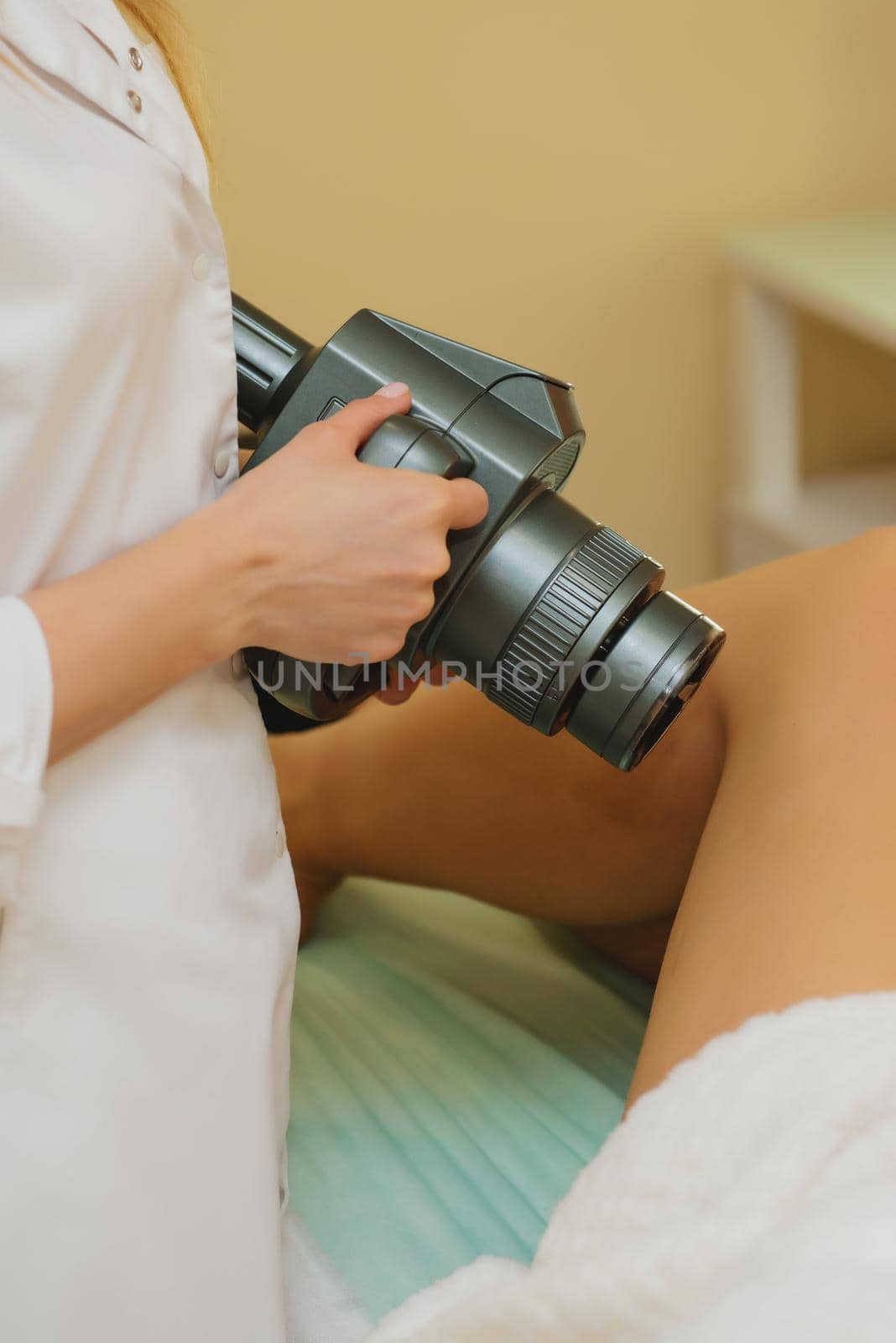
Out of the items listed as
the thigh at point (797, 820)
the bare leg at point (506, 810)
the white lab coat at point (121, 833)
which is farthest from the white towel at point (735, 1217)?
the bare leg at point (506, 810)

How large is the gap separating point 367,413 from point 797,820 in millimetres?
237

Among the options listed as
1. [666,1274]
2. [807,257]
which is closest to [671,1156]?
[666,1274]

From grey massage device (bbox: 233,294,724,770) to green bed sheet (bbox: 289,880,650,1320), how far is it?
0.22m

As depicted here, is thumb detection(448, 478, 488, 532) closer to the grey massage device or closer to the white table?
the grey massage device

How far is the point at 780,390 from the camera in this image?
1.46 metres

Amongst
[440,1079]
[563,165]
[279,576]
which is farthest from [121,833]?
[563,165]

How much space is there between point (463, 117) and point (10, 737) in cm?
111

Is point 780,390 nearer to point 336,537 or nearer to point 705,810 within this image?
point 705,810

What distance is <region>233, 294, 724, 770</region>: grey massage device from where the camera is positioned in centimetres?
55

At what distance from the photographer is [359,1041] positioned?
746mm

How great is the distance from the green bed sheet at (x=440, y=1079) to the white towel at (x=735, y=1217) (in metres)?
0.17

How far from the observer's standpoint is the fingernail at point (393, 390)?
0.55m

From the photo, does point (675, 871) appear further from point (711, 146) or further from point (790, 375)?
point (711, 146)

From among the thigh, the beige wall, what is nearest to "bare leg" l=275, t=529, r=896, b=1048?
the thigh
